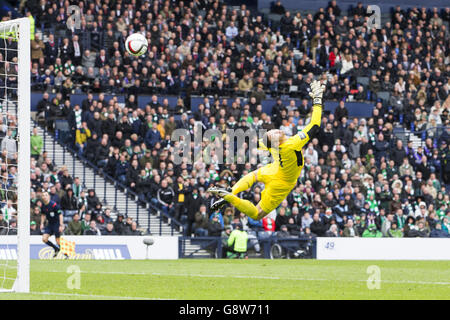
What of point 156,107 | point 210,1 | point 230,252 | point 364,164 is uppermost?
point 210,1

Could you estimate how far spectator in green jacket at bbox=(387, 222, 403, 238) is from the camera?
30.8 meters

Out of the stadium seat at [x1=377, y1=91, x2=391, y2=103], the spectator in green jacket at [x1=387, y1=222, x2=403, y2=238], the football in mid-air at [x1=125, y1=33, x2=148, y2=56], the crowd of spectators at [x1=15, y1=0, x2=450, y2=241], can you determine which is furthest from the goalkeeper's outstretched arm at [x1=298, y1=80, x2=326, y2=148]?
the stadium seat at [x1=377, y1=91, x2=391, y2=103]

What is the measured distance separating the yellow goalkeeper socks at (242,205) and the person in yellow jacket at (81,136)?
599 inches

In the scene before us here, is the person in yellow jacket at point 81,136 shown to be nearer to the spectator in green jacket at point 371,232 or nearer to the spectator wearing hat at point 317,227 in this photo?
the spectator wearing hat at point 317,227

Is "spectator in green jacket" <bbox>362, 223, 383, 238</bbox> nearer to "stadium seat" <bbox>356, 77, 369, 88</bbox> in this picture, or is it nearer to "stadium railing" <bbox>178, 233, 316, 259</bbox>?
"stadium railing" <bbox>178, 233, 316, 259</bbox>

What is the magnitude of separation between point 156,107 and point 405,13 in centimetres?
1557

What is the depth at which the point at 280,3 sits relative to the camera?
4003 centimetres

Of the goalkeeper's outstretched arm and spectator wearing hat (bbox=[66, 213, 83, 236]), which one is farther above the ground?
the goalkeeper's outstretched arm

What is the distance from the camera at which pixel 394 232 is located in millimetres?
30812

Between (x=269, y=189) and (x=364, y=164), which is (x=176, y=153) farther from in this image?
(x=269, y=189)

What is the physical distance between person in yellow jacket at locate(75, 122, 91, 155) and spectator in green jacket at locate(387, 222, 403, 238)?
36.1 ft

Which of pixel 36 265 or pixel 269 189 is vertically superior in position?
pixel 269 189

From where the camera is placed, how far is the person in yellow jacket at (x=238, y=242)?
2789cm

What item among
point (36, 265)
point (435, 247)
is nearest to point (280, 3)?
point (435, 247)
